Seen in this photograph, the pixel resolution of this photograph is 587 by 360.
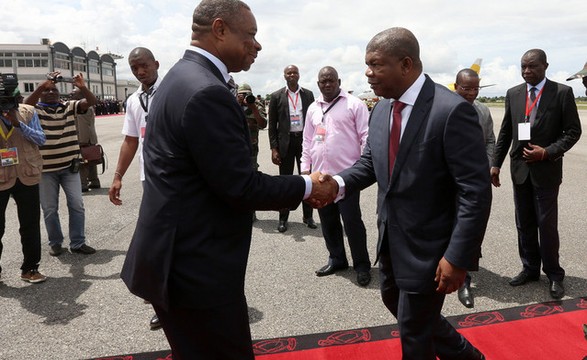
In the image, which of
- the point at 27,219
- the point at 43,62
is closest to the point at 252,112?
the point at 27,219

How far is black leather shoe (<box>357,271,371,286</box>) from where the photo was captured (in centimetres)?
434

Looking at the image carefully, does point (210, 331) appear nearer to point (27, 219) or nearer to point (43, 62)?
point (27, 219)

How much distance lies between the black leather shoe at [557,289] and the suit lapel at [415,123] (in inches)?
105

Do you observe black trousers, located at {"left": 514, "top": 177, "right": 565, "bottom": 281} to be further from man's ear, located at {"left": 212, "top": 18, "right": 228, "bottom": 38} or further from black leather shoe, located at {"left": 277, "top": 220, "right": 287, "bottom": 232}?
man's ear, located at {"left": 212, "top": 18, "right": 228, "bottom": 38}

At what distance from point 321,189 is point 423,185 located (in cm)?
51

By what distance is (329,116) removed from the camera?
179 inches

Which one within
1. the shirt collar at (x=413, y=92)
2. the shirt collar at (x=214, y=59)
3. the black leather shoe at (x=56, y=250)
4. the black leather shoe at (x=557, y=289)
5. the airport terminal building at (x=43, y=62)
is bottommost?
the black leather shoe at (x=56, y=250)

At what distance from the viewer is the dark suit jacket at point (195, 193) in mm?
1663

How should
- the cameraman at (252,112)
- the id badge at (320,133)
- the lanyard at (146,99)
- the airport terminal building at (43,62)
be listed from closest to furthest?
the lanyard at (146,99), the id badge at (320,133), the cameraman at (252,112), the airport terminal building at (43,62)

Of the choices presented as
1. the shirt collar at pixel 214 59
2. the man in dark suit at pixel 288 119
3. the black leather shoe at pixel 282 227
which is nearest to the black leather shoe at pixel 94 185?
the man in dark suit at pixel 288 119

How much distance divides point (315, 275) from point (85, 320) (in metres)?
2.22

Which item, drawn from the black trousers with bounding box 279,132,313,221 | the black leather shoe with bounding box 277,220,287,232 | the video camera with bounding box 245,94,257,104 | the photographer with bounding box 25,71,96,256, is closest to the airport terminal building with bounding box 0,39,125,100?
the video camera with bounding box 245,94,257,104

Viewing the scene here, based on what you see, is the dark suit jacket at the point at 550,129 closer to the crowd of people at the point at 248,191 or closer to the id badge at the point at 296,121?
the crowd of people at the point at 248,191

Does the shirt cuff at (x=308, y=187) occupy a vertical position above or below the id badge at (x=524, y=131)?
below
